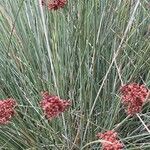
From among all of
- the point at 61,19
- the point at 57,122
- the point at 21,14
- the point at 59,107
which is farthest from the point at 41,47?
the point at 59,107

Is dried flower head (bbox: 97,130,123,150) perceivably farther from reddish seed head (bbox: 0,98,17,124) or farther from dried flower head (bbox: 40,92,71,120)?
reddish seed head (bbox: 0,98,17,124)

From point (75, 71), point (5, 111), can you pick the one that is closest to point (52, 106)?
point (5, 111)

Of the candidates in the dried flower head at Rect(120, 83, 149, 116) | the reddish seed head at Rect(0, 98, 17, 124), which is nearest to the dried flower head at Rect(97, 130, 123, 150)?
the dried flower head at Rect(120, 83, 149, 116)

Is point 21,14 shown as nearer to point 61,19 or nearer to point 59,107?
point 61,19

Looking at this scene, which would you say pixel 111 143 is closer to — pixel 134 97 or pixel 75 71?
pixel 134 97

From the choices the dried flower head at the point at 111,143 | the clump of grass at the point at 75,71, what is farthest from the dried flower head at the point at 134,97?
the clump of grass at the point at 75,71

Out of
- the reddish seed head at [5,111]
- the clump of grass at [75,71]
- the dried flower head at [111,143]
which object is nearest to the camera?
the dried flower head at [111,143]

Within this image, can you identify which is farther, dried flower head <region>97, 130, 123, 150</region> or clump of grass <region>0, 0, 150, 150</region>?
clump of grass <region>0, 0, 150, 150</region>

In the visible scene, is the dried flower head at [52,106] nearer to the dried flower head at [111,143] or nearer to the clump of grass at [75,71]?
the dried flower head at [111,143]
